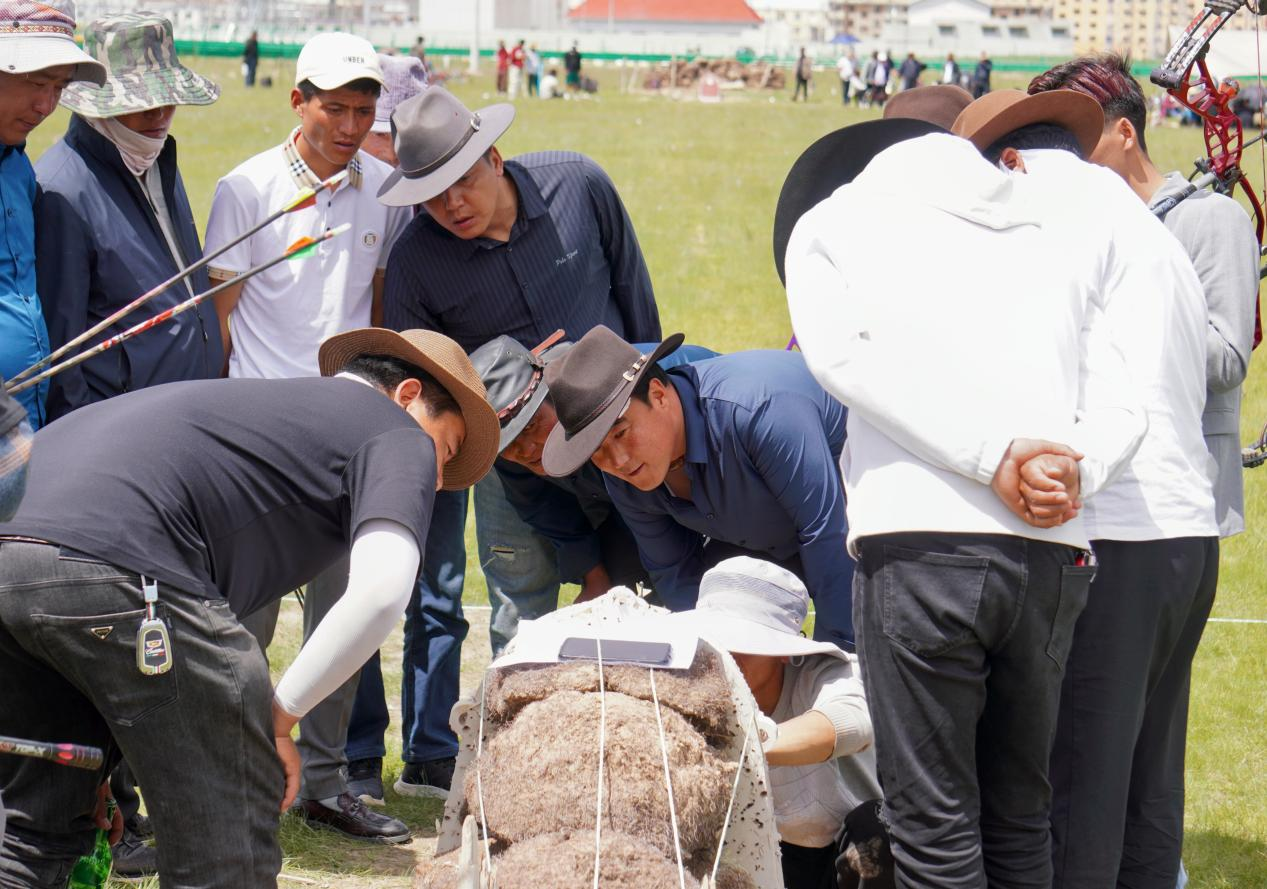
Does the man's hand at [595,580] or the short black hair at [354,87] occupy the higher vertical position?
the short black hair at [354,87]

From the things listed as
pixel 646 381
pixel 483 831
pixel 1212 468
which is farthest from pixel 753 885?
pixel 1212 468

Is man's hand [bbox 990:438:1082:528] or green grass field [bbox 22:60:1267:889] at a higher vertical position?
man's hand [bbox 990:438:1082:528]

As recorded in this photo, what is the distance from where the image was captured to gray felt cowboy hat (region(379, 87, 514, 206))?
172 inches

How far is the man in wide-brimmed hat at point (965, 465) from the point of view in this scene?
270cm

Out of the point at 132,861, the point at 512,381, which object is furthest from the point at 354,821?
the point at 512,381

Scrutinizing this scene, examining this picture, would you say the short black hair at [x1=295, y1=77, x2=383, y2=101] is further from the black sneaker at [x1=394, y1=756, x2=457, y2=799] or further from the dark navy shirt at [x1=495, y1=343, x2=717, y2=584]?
the black sneaker at [x1=394, y1=756, x2=457, y2=799]

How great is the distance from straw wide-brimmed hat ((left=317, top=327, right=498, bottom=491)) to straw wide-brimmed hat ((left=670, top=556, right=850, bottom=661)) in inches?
23.0

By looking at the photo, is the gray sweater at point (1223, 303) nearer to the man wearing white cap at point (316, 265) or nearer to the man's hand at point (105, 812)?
the man wearing white cap at point (316, 265)

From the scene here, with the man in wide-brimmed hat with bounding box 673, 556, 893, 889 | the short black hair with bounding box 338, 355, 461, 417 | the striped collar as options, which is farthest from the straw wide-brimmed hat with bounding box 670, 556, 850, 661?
the striped collar

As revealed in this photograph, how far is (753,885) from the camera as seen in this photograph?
289 centimetres

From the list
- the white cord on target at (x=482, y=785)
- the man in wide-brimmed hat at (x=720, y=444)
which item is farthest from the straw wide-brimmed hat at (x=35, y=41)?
the white cord on target at (x=482, y=785)

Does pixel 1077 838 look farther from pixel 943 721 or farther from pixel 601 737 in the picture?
pixel 601 737

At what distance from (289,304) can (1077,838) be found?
109 inches

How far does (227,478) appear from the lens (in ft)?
9.00
